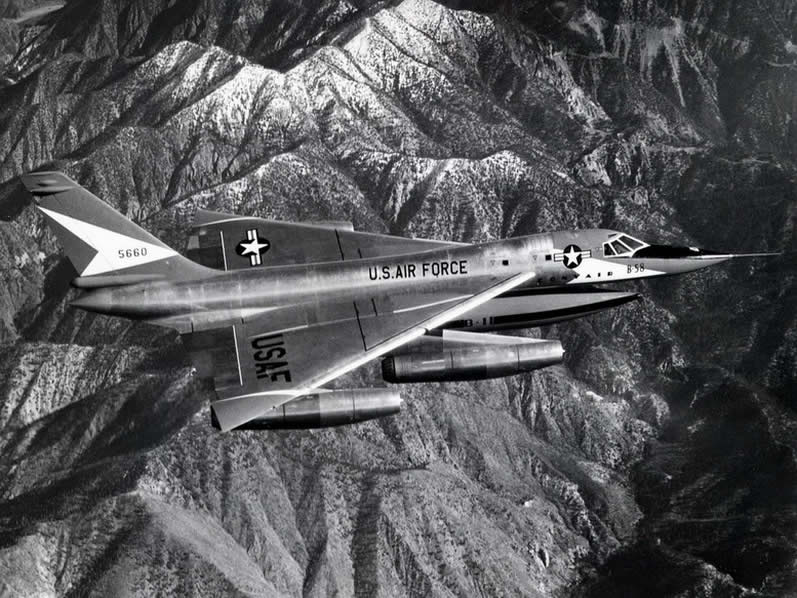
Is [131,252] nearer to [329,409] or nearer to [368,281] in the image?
[368,281]

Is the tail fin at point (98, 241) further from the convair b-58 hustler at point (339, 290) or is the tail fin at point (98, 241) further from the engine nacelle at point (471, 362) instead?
the engine nacelle at point (471, 362)

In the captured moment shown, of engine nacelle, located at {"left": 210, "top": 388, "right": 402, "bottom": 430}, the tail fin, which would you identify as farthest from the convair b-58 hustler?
engine nacelle, located at {"left": 210, "top": 388, "right": 402, "bottom": 430}

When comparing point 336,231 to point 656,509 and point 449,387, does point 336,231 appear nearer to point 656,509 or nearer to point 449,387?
point 449,387

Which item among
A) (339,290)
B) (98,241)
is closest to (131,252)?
(98,241)

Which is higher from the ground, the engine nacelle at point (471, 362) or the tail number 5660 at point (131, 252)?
the tail number 5660 at point (131, 252)

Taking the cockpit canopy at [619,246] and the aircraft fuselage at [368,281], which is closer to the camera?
the aircraft fuselage at [368,281]

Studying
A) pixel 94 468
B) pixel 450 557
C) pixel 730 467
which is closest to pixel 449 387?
pixel 450 557

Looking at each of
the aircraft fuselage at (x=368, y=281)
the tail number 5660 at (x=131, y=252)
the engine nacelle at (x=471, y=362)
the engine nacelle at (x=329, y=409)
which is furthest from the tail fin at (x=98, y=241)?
the engine nacelle at (x=471, y=362)
